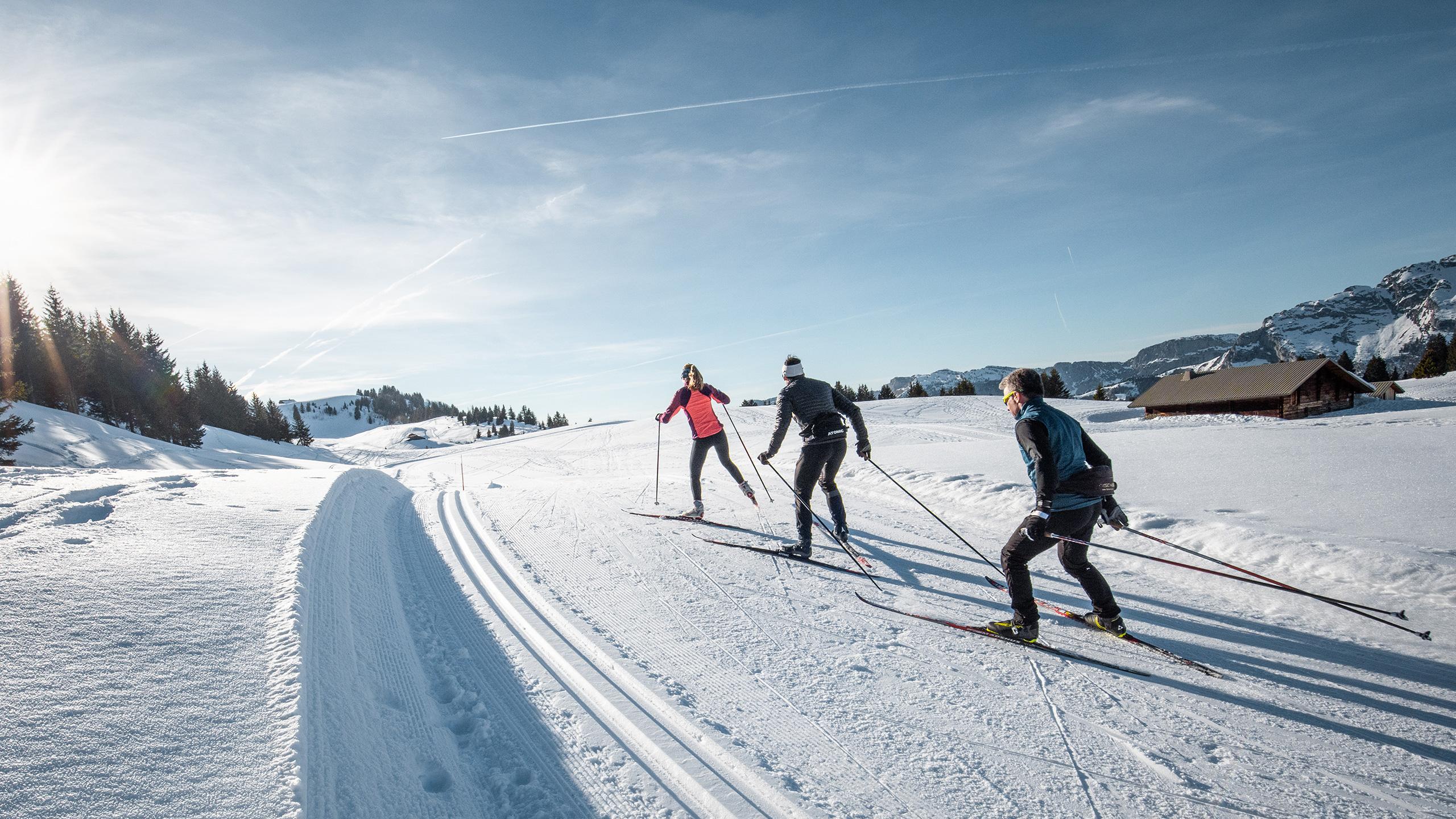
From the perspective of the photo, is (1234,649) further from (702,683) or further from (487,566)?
(487,566)

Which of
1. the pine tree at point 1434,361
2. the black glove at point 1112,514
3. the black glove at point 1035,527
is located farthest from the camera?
the pine tree at point 1434,361

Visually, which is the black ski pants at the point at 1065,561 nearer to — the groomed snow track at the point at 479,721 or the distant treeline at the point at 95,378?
the groomed snow track at the point at 479,721

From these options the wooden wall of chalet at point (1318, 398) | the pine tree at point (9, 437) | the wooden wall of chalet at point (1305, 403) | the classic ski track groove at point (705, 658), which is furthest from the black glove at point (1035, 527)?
the wooden wall of chalet at point (1318, 398)

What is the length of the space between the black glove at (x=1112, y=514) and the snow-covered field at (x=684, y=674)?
2.82ft

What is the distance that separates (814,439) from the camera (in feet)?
21.7

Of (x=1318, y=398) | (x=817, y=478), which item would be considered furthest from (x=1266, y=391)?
(x=817, y=478)

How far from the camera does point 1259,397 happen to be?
30.3m

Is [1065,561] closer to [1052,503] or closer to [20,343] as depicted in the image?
[1052,503]

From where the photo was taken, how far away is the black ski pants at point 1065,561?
4078 millimetres

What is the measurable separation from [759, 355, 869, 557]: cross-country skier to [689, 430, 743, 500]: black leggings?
7.20 ft

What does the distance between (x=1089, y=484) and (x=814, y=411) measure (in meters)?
3.11

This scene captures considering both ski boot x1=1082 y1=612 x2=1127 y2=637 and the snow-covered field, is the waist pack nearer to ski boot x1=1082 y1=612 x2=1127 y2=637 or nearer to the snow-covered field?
ski boot x1=1082 y1=612 x2=1127 y2=637

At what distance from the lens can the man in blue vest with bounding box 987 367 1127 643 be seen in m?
3.95

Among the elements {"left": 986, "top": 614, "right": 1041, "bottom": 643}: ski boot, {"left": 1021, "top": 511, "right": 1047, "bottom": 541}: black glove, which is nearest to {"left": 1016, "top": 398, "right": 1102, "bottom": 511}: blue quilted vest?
{"left": 1021, "top": 511, "right": 1047, "bottom": 541}: black glove
